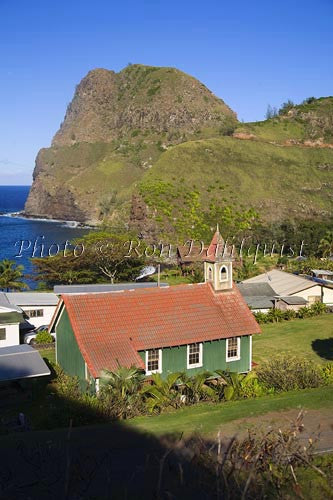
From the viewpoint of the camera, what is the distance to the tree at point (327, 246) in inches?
2818

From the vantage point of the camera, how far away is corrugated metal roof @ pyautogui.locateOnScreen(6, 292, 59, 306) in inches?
1377

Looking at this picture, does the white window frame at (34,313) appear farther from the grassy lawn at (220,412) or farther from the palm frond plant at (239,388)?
the grassy lawn at (220,412)

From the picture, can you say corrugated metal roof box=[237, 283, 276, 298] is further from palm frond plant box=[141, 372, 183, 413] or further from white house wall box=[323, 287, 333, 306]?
palm frond plant box=[141, 372, 183, 413]

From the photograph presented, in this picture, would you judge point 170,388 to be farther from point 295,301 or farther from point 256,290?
point 256,290

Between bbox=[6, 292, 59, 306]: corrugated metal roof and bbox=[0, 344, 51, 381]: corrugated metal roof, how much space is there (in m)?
11.3

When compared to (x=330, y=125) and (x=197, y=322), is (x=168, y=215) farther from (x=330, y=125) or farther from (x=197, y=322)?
(x=197, y=322)

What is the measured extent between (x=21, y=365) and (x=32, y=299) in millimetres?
14584

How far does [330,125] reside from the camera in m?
133

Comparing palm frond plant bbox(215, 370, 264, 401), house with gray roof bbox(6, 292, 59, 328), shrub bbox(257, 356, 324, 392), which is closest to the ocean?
house with gray roof bbox(6, 292, 59, 328)

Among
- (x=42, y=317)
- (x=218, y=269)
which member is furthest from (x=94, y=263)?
(x=218, y=269)

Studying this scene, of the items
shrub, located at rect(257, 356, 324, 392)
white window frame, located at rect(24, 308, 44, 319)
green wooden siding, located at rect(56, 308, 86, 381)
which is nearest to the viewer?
shrub, located at rect(257, 356, 324, 392)

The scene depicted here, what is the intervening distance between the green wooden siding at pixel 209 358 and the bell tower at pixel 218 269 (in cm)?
271

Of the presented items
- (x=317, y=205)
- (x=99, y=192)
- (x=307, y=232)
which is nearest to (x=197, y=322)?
(x=307, y=232)

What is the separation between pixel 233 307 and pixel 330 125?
119m
